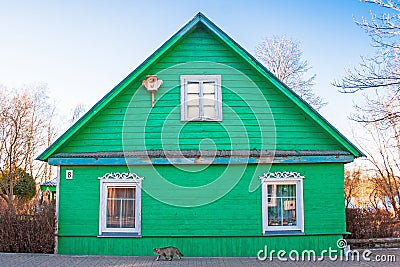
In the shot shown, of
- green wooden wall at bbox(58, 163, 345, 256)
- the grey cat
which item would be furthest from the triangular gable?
the grey cat

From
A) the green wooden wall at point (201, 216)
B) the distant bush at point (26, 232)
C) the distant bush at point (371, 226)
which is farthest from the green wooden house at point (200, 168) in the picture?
the distant bush at point (371, 226)

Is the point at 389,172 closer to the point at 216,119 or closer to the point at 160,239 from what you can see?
the point at 216,119

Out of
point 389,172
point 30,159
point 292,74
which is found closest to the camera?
point 389,172

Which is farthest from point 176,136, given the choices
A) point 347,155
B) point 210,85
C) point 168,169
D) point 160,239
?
point 347,155

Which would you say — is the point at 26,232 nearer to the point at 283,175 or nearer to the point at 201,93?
the point at 201,93

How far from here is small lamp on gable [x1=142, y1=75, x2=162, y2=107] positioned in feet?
37.6

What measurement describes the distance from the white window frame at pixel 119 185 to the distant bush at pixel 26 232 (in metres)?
1.33

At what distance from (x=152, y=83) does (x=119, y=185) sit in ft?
8.99

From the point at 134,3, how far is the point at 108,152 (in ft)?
12.9

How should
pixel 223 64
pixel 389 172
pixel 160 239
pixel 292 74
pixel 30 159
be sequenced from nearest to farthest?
pixel 160 239
pixel 223 64
pixel 389 172
pixel 292 74
pixel 30 159

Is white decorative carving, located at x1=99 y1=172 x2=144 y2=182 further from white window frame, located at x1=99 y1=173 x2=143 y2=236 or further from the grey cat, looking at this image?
the grey cat

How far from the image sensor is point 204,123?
11.5m

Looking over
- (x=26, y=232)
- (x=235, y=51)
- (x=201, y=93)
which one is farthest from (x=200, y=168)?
(x=26, y=232)

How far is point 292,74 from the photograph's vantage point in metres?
24.0
